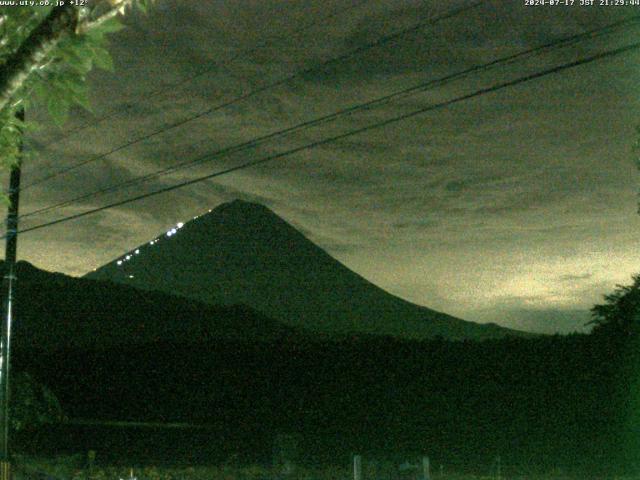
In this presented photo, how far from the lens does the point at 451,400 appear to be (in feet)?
80.9

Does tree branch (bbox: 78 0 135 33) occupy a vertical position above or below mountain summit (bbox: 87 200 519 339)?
below

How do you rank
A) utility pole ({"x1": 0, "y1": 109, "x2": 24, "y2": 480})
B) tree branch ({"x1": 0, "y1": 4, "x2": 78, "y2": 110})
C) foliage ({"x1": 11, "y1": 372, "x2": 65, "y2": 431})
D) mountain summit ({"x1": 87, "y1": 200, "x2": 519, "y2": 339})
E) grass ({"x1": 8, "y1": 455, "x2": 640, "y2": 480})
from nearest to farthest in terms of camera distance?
tree branch ({"x1": 0, "y1": 4, "x2": 78, "y2": 110}), utility pole ({"x1": 0, "y1": 109, "x2": 24, "y2": 480}), grass ({"x1": 8, "y1": 455, "x2": 640, "y2": 480}), foliage ({"x1": 11, "y1": 372, "x2": 65, "y2": 431}), mountain summit ({"x1": 87, "y1": 200, "x2": 519, "y2": 339})

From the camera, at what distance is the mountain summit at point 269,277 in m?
109

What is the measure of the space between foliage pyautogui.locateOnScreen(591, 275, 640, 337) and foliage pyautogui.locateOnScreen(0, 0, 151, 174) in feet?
65.7

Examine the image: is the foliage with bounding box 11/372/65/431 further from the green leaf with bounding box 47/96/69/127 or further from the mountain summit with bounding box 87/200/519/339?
the mountain summit with bounding box 87/200/519/339

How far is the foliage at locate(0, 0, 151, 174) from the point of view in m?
4.09

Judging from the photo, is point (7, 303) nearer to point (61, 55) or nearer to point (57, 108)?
point (57, 108)

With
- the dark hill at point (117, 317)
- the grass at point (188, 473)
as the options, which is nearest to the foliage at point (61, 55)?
the grass at point (188, 473)

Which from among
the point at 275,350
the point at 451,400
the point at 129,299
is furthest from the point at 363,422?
the point at 129,299

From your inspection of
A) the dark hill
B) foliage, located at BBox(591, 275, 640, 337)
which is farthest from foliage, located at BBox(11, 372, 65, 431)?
the dark hill

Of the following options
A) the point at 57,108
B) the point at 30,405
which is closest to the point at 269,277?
the point at 30,405

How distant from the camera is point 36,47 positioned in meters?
4.02

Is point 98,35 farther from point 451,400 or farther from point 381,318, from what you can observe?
point 381,318

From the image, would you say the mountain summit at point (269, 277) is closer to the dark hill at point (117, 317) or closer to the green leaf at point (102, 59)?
the dark hill at point (117, 317)
